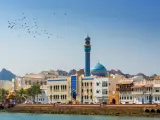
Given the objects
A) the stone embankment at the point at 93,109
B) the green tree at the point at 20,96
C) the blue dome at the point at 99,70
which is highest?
the blue dome at the point at 99,70

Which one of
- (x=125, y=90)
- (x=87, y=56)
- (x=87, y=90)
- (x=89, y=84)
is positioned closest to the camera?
(x=125, y=90)

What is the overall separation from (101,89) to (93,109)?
14.0 meters

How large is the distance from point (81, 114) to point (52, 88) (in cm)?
2475

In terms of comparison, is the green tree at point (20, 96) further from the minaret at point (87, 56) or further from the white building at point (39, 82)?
the minaret at point (87, 56)

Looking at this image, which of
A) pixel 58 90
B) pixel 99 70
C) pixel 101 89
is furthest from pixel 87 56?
pixel 101 89

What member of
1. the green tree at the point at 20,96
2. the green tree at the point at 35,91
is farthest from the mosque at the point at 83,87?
the green tree at the point at 20,96

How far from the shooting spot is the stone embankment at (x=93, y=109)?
80.1 metres

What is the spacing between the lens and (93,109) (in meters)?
90.5

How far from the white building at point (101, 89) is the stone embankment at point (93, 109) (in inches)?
410

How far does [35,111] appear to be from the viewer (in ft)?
333

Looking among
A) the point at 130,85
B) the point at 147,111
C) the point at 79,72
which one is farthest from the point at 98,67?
the point at 147,111

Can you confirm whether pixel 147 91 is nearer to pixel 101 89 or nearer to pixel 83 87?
pixel 101 89

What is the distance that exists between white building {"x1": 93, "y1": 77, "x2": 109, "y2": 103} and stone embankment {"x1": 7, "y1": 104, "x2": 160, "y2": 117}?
34.2 feet

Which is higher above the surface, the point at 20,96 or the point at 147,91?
the point at 147,91
